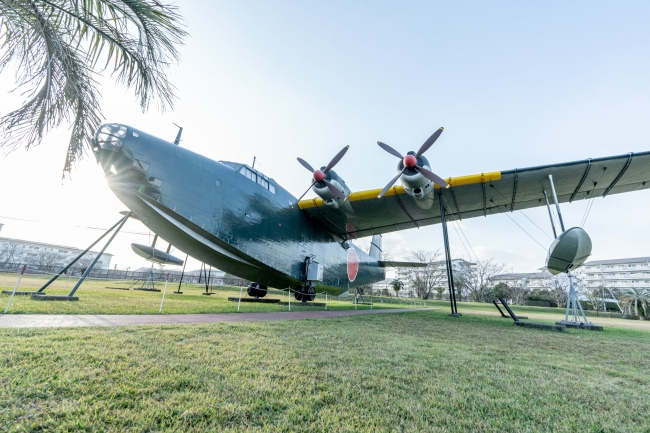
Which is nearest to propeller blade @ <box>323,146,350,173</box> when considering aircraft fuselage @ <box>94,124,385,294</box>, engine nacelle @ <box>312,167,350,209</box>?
engine nacelle @ <box>312,167,350,209</box>

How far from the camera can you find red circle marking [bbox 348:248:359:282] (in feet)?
64.8

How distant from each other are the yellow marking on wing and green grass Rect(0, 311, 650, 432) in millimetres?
6986

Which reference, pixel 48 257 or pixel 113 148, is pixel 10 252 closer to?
pixel 48 257

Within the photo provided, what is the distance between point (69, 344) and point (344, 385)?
3380 mm

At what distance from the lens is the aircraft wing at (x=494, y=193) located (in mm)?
9359

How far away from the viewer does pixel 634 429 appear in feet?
6.37

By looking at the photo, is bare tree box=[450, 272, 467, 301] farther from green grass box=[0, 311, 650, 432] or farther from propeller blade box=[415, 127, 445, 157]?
green grass box=[0, 311, 650, 432]

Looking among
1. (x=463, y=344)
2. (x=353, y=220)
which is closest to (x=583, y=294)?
(x=353, y=220)

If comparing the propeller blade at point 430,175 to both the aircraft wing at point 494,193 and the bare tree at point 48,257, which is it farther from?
the bare tree at point 48,257

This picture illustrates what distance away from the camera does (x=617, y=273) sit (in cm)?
7238

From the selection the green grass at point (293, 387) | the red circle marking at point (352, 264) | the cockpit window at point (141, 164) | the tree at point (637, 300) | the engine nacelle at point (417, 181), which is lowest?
the green grass at point (293, 387)

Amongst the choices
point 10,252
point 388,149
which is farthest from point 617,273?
point 10,252

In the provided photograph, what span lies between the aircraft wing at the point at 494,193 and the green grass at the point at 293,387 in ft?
24.0

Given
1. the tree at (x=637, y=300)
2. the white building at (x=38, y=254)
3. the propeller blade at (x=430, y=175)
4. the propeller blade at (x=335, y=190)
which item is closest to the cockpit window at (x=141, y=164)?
the propeller blade at (x=335, y=190)
